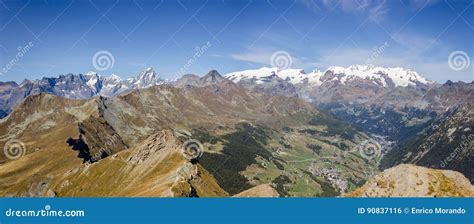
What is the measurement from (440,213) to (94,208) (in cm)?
2800

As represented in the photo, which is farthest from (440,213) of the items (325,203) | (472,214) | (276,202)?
(276,202)

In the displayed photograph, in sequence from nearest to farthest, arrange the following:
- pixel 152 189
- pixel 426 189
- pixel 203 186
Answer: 1. pixel 426 189
2. pixel 152 189
3. pixel 203 186

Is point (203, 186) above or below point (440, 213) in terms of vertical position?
above

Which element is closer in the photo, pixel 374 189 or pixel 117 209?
pixel 117 209

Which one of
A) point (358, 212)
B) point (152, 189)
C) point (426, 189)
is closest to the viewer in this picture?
point (358, 212)

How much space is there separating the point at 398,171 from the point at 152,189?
128m

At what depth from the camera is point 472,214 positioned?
127 feet

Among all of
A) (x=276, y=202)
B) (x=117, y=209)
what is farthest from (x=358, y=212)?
(x=117, y=209)

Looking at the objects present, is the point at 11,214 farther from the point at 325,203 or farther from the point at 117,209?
the point at 325,203

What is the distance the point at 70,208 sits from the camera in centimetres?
3794

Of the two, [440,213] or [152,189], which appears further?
[152,189]

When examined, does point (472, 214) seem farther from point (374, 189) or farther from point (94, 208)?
point (94, 208)

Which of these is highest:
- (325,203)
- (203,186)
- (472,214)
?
(203,186)

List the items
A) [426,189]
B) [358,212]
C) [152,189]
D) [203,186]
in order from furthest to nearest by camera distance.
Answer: [203,186], [152,189], [426,189], [358,212]
